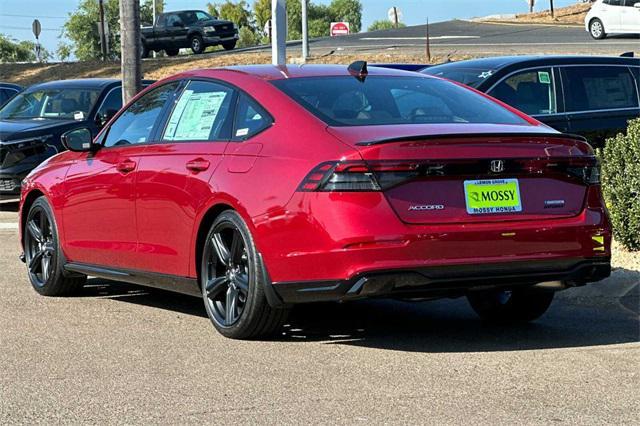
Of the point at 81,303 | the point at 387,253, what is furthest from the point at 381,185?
the point at 81,303

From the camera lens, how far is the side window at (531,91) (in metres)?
12.5

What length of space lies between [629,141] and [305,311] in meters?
3.10

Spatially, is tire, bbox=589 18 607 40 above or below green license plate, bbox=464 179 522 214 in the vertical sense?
below

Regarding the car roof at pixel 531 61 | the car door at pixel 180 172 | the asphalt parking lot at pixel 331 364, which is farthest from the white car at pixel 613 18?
the car door at pixel 180 172

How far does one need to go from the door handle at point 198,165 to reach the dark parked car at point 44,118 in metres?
8.27

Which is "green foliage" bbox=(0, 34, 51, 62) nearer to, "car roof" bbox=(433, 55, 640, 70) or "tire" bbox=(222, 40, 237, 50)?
"tire" bbox=(222, 40, 237, 50)

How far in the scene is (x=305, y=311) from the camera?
321 inches

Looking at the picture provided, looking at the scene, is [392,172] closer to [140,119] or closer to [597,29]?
[140,119]

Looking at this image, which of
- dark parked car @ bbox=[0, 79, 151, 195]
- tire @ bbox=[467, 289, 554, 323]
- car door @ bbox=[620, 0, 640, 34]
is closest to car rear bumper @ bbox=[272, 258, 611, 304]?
tire @ bbox=[467, 289, 554, 323]

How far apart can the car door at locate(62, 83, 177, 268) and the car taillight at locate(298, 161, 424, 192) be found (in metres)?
2.05

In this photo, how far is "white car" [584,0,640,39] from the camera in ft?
134

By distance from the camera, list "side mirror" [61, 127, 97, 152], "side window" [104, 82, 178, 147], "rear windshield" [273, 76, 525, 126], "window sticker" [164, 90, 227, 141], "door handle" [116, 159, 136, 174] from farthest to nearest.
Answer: "side mirror" [61, 127, 97, 152] → "side window" [104, 82, 178, 147] → "door handle" [116, 159, 136, 174] → "window sticker" [164, 90, 227, 141] → "rear windshield" [273, 76, 525, 126]

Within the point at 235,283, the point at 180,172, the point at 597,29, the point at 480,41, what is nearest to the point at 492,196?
the point at 235,283

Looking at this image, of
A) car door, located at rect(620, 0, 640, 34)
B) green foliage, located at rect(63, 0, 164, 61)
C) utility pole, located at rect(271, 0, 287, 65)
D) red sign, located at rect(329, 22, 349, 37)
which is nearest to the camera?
utility pole, located at rect(271, 0, 287, 65)
